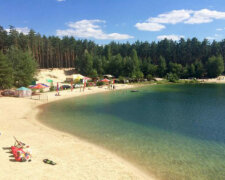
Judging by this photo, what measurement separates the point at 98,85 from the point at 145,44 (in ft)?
196

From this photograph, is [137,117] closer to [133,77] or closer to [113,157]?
[113,157]

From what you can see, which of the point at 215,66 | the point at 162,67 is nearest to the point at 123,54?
the point at 162,67

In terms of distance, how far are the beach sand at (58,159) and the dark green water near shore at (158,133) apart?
1.56m

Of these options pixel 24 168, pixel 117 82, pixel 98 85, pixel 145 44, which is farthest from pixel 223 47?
pixel 24 168

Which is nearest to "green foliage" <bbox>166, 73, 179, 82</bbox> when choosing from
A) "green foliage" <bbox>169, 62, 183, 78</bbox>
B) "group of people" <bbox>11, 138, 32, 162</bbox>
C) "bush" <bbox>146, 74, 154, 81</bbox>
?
"green foliage" <bbox>169, 62, 183, 78</bbox>

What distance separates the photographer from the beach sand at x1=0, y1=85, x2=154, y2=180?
1284 centimetres

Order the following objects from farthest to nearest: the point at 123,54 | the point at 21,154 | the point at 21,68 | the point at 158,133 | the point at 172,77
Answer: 1. the point at 123,54
2. the point at 172,77
3. the point at 21,68
4. the point at 158,133
5. the point at 21,154

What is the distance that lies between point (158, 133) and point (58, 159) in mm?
13011

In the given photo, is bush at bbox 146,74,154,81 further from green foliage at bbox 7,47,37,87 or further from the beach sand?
the beach sand

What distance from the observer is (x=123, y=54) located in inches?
4781

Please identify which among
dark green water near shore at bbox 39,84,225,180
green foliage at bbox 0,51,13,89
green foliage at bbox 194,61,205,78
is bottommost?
dark green water near shore at bbox 39,84,225,180

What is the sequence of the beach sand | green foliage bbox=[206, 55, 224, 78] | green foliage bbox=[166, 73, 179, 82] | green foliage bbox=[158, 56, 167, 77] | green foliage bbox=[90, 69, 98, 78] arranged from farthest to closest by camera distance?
1. green foliage bbox=[158, 56, 167, 77]
2. green foliage bbox=[206, 55, 224, 78]
3. green foliage bbox=[166, 73, 179, 82]
4. green foliage bbox=[90, 69, 98, 78]
5. the beach sand

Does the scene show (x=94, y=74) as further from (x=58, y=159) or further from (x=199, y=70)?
(x=58, y=159)

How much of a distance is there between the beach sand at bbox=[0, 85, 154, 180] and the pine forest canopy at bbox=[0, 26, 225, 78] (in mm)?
62368
